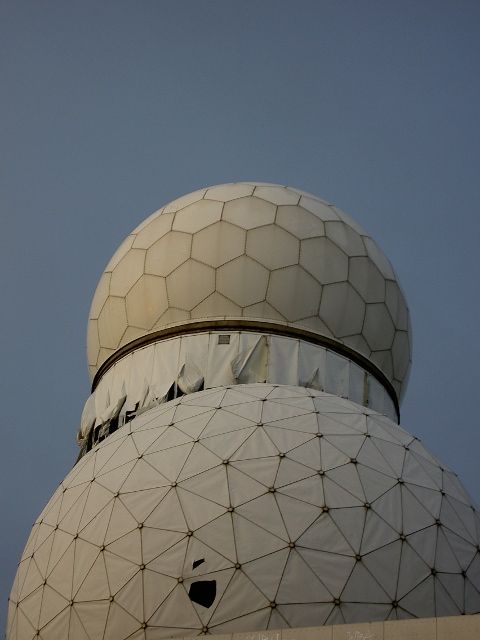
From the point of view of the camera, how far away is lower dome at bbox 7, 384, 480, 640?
17.8 m

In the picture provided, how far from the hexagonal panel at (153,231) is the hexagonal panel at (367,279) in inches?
176

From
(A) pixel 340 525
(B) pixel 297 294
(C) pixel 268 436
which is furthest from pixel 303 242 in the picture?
(A) pixel 340 525

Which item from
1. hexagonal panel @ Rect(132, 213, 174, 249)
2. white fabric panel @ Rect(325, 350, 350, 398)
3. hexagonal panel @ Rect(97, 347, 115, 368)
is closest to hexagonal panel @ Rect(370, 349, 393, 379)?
white fabric panel @ Rect(325, 350, 350, 398)

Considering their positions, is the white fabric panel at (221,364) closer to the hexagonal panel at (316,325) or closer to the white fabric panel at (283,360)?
the white fabric panel at (283,360)

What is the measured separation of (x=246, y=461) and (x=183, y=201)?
9450 mm

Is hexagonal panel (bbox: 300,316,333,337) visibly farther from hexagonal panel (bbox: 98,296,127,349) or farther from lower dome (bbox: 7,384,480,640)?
hexagonal panel (bbox: 98,296,127,349)

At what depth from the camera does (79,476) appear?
69.2 ft

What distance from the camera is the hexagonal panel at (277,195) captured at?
2650cm

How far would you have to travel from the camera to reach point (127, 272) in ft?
86.6

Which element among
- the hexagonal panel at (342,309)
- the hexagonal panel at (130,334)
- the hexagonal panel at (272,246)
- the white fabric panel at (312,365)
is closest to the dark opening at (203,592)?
the white fabric panel at (312,365)

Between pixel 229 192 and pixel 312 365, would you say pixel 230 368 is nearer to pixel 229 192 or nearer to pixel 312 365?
pixel 312 365

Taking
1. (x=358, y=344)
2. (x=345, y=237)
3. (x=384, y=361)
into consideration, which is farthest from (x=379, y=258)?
(x=358, y=344)

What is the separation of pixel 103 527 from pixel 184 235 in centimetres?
877

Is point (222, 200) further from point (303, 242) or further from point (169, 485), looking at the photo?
point (169, 485)
